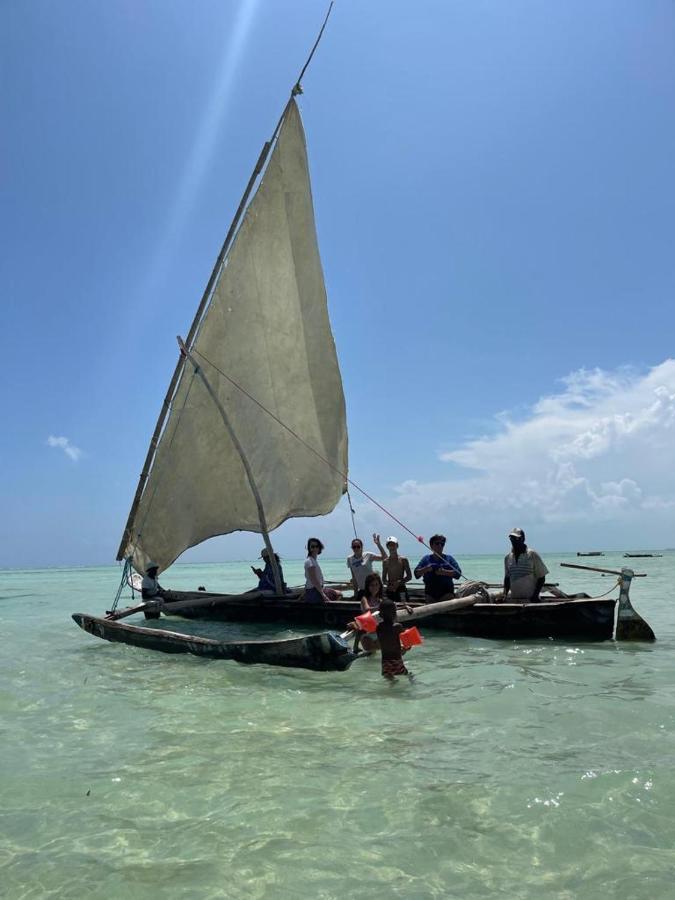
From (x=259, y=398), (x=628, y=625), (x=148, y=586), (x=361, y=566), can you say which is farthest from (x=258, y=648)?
(x=628, y=625)

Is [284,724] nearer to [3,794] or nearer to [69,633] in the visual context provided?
[3,794]

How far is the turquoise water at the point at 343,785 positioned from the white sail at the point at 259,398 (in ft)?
18.3

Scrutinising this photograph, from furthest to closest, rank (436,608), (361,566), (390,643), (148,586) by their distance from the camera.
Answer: (148,586), (361,566), (436,608), (390,643)

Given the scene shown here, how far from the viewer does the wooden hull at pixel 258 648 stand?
883cm

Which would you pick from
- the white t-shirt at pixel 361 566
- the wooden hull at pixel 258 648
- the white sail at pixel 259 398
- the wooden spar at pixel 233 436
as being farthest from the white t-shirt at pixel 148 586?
the white t-shirt at pixel 361 566

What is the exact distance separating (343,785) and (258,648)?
15.8 ft

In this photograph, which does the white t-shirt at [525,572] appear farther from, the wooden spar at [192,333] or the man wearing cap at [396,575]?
the wooden spar at [192,333]

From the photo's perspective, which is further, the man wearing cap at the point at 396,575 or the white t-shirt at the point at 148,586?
the white t-shirt at the point at 148,586

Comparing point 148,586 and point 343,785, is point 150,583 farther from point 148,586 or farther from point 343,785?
point 343,785

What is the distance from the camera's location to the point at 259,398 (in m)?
14.5

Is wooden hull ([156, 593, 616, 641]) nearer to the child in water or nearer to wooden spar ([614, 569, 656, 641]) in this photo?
wooden spar ([614, 569, 656, 641])

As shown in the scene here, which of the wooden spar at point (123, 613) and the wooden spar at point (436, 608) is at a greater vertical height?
the wooden spar at point (436, 608)

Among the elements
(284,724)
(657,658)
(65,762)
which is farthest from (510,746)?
(657,658)

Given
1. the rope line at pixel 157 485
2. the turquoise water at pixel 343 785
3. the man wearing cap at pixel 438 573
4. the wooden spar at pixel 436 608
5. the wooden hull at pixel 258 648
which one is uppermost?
the rope line at pixel 157 485
